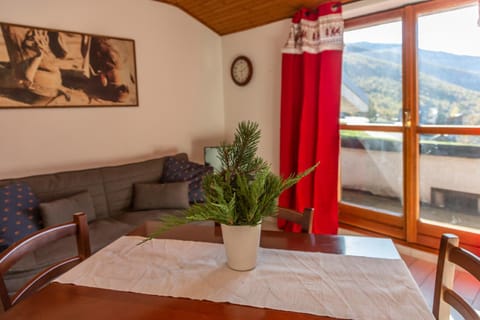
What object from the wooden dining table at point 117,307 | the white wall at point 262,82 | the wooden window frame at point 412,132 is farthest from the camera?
the white wall at point 262,82

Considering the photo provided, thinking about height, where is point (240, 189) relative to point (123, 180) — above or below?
above

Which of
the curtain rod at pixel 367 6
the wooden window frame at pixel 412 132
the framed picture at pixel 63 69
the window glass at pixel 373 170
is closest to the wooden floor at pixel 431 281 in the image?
the wooden window frame at pixel 412 132

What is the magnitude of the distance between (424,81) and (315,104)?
2.94 ft

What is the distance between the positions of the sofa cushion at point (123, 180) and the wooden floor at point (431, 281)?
91.8 inches

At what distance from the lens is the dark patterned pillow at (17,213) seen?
84.5 inches

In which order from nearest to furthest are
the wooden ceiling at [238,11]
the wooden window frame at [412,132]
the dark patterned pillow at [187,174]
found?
the wooden window frame at [412,132], the dark patterned pillow at [187,174], the wooden ceiling at [238,11]

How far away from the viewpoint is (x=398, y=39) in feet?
9.37

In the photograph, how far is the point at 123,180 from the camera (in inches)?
119

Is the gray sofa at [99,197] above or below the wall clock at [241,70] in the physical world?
below

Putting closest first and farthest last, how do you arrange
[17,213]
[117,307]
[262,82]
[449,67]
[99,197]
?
1. [117,307]
2. [17,213]
3. [449,67]
4. [99,197]
5. [262,82]

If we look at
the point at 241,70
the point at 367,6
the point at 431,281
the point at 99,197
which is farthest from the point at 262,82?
the point at 431,281

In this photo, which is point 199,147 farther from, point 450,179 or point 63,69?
point 450,179

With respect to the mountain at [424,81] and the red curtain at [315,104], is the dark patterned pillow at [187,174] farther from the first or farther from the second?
the mountain at [424,81]

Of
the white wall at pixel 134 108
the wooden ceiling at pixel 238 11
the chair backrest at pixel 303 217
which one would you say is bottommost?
the chair backrest at pixel 303 217
